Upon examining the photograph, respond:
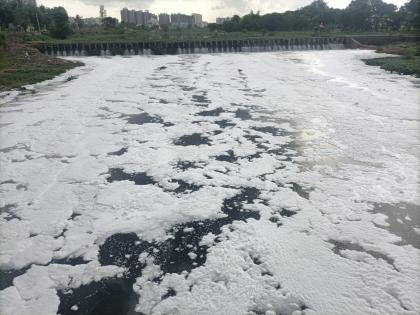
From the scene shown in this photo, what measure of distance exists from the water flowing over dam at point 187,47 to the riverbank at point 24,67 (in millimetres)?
7181

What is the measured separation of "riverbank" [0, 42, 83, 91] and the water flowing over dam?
23.6 ft

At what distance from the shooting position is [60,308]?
3646mm

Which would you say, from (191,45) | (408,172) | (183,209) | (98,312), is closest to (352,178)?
(408,172)

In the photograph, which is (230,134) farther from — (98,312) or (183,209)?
(98,312)

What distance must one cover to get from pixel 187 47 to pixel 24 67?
63.3 ft

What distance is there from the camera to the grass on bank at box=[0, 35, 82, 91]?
16295mm

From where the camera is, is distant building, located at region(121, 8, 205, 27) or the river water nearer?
the river water

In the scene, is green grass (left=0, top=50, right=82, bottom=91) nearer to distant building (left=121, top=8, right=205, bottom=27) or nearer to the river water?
the river water

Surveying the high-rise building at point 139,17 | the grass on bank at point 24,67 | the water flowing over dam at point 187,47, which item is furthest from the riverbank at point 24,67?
the high-rise building at point 139,17

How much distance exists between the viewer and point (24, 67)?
1978 cm

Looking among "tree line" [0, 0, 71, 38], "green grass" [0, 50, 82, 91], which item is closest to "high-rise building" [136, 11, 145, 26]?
"tree line" [0, 0, 71, 38]

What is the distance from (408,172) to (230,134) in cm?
406

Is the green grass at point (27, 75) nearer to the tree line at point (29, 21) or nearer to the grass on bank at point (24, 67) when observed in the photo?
the grass on bank at point (24, 67)

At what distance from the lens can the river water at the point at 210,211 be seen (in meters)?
3.80
